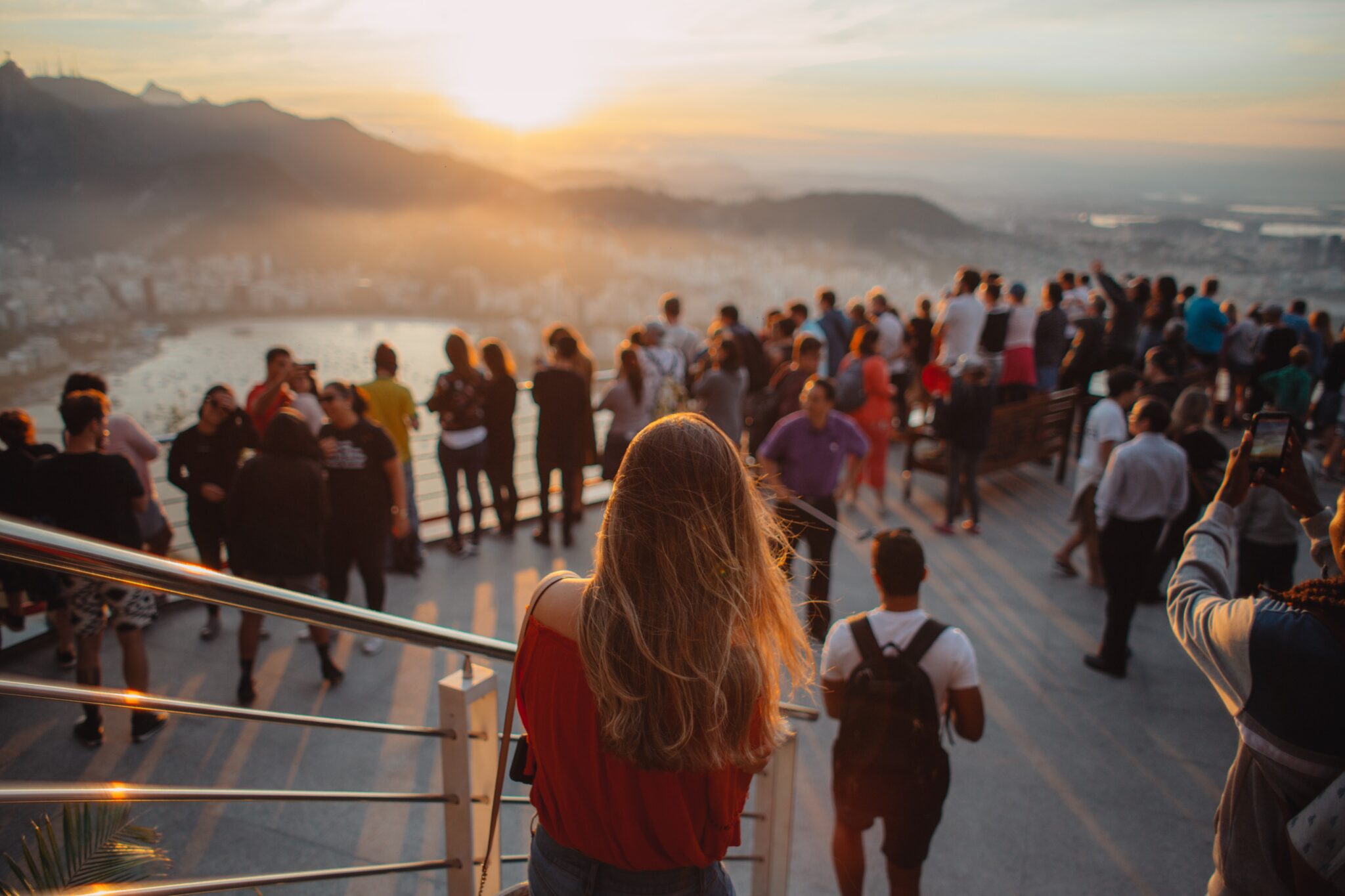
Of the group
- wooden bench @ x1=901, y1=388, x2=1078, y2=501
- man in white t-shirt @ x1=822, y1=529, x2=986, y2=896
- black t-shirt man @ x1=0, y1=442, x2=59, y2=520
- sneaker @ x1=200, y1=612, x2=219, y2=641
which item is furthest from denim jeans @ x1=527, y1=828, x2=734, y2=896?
wooden bench @ x1=901, y1=388, x2=1078, y2=501

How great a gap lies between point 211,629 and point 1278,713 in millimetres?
5120

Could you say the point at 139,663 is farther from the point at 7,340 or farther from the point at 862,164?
the point at 862,164

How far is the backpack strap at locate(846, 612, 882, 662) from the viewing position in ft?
7.91

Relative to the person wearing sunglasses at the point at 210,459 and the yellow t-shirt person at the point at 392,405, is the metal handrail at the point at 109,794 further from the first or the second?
the yellow t-shirt person at the point at 392,405

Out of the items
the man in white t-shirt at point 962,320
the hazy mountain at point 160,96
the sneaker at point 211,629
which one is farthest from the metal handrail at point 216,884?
the hazy mountain at point 160,96

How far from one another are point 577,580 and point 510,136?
12590mm

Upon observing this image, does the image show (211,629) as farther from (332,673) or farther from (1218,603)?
(1218,603)

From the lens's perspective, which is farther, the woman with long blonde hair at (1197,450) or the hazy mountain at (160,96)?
the hazy mountain at (160,96)

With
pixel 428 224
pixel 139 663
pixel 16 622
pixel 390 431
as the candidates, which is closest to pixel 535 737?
pixel 139 663

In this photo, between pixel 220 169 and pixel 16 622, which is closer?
pixel 16 622

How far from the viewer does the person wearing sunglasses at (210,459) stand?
14.2ft

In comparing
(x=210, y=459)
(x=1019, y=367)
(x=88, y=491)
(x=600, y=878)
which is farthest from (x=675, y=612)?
(x=1019, y=367)

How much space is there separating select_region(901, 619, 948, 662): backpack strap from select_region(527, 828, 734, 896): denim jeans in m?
1.24

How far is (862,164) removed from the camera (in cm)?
1697
